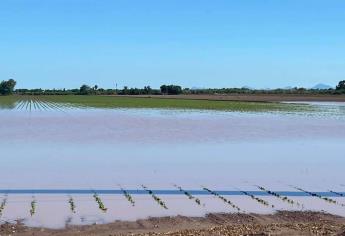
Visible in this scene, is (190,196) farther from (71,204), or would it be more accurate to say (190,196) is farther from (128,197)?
(71,204)

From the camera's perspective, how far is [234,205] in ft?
38.4

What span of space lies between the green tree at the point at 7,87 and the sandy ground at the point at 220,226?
17185 centimetres

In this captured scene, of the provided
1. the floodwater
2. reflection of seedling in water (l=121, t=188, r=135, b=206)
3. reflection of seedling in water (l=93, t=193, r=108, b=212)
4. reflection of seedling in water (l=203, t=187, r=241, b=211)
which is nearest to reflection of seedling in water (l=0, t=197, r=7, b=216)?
the floodwater

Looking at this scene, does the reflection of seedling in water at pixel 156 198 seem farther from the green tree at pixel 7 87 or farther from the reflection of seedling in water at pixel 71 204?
the green tree at pixel 7 87

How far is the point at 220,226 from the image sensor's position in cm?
945

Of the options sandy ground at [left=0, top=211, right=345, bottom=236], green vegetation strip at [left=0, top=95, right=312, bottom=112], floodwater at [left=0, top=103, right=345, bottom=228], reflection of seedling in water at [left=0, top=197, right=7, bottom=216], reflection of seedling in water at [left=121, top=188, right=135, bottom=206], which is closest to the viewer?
sandy ground at [left=0, top=211, right=345, bottom=236]

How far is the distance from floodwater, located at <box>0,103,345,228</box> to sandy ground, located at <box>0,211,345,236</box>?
0.49 meters

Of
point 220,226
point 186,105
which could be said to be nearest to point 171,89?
point 186,105

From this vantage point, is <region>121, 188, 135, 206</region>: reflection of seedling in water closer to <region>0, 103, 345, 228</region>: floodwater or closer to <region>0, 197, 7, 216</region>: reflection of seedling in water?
<region>0, 103, 345, 228</region>: floodwater

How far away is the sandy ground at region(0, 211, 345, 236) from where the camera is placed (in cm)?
857

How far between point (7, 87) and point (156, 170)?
168517mm

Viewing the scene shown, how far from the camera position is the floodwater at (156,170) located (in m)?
11.4

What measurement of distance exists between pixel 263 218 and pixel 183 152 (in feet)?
34.2

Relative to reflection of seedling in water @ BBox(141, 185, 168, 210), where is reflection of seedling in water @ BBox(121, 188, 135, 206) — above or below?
above
